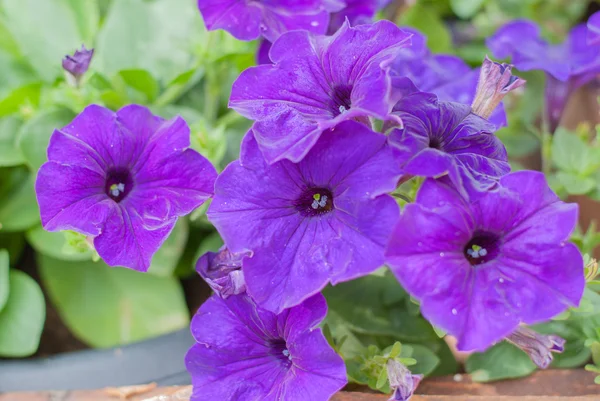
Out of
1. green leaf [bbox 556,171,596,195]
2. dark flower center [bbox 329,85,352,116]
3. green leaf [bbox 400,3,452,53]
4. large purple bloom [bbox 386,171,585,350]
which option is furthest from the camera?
green leaf [bbox 400,3,452,53]

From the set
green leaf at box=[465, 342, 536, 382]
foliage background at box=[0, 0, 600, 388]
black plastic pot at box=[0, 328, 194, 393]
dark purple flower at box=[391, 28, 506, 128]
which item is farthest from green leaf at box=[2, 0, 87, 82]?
green leaf at box=[465, 342, 536, 382]

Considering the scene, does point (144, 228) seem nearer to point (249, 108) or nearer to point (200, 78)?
point (249, 108)

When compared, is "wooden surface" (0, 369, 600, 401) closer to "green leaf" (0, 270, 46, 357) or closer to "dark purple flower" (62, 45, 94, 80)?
"green leaf" (0, 270, 46, 357)

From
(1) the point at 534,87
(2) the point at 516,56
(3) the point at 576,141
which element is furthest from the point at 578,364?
(1) the point at 534,87

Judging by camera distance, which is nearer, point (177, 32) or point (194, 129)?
point (194, 129)

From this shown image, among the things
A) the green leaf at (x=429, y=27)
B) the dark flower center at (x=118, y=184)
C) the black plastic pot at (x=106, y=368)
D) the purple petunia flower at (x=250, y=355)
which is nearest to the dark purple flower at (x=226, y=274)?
the purple petunia flower at (x=250, y=355)

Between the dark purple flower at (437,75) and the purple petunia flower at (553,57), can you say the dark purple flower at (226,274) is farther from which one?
the purple petunia flower at (553,57)
